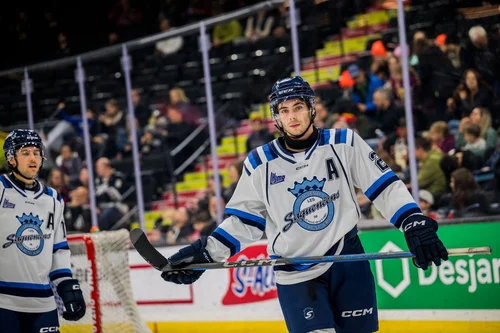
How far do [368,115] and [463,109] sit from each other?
67 centimetres

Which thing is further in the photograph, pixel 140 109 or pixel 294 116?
pixel 140 109

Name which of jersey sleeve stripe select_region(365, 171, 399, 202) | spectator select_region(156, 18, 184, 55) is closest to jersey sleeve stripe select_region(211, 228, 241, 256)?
jersey sleeve stripe select_region(365, 171, 399, 202)

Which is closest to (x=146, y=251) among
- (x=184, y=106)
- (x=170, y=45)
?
(x=184, y=106)

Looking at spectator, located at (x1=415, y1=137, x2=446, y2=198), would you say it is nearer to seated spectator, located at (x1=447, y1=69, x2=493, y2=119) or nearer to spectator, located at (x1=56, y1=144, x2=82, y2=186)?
seated spectator, located at (x1=447, y1=69, x2=493, y2=119)

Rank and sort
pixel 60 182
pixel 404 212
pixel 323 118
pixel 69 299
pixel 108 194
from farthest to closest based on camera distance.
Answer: pixel 60 182 → pixel 108 194 → pixel 323 118 → pixel 69 299 → pixel 404 212

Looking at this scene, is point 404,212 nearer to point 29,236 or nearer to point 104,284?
point 29,236

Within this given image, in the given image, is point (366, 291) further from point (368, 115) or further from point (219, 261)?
point (368, 115)

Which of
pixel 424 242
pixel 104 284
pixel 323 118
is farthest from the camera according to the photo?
pixel 323 118

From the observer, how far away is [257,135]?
5.94 m

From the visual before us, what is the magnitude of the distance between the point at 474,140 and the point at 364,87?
0.90 metres

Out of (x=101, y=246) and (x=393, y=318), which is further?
(x=101, y=246)

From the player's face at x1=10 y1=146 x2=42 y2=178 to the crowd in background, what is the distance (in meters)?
2.01

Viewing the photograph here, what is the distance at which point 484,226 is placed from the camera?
4676 mm

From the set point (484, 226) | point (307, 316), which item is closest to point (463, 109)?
point (484, 226)
